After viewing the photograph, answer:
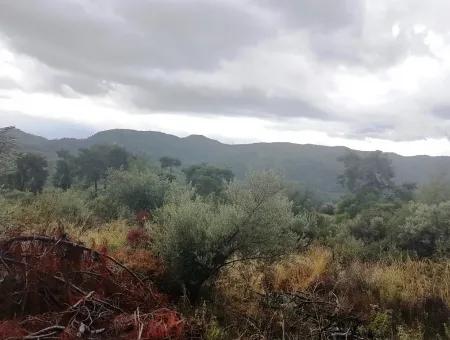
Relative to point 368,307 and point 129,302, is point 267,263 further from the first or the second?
point 129,302

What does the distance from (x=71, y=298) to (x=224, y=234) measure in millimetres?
2794

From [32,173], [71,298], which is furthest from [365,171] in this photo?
[71,298]

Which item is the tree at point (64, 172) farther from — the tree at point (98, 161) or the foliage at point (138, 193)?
the foliage at point (138, 193)

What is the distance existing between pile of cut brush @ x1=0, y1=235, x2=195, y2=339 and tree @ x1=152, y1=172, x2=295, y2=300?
0.91 metres

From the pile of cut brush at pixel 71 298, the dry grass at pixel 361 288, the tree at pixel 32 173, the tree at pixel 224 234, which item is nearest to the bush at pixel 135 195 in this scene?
the dry grass at pixel 361 288

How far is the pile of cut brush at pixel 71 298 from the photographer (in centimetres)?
494

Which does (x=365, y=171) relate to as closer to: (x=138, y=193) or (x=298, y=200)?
(x=298, y=200)

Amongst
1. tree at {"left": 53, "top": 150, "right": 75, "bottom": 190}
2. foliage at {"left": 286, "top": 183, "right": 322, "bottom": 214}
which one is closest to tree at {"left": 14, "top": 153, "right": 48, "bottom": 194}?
tree at {"left": 53, "top": 150, "right": 75, "bottom": 190}

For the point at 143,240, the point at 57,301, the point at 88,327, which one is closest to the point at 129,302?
the point at 57,301

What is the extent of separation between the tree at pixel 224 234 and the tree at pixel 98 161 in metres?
57.5

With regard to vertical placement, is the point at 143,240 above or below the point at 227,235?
below

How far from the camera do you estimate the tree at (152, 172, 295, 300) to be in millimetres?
7746

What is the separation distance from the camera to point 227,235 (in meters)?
7.78

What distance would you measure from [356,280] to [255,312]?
114 inches
